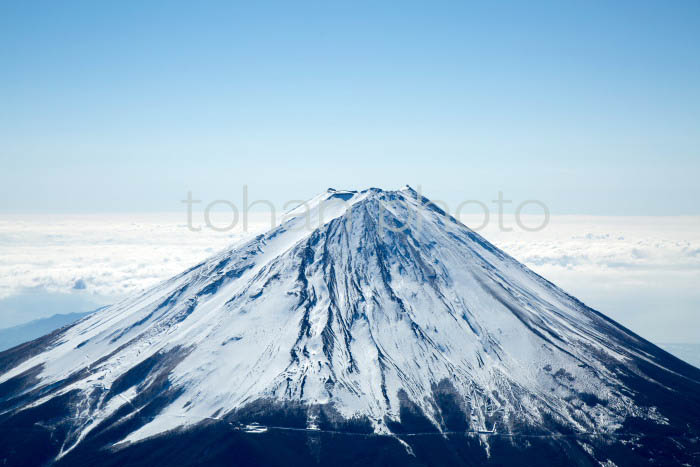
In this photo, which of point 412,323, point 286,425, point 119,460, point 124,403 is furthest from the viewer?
point 412,323

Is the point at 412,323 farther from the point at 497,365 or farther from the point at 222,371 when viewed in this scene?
the point at 222,371

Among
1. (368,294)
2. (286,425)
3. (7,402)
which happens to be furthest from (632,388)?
(7,402)

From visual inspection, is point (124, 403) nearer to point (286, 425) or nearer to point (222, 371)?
point (222, 371)

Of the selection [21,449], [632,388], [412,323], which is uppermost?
[412,323]

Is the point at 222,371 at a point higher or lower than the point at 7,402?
higher

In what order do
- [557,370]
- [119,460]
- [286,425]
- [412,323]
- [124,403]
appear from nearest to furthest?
[119,460], [286,425], [124,403], [557,370], [412,323]

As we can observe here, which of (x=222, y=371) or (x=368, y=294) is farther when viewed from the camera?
(x=368, y=294)
